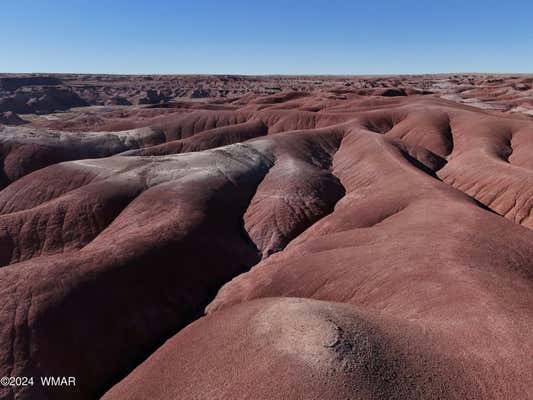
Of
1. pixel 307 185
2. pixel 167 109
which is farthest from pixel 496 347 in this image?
pixel 167 109

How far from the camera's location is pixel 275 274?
80.0 feet

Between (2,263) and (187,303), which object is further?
(2,263)

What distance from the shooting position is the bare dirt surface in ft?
44.4

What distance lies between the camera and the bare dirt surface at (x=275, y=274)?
44.4 ft

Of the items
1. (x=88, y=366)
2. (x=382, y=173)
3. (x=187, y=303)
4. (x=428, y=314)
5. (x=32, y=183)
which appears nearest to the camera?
(x=428, y=314)

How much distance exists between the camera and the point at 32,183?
4406 centimetres

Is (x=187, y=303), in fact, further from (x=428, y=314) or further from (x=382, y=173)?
(x=382, y=173)

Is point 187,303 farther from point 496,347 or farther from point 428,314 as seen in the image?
point 496,347

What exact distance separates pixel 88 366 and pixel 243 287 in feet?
30.8

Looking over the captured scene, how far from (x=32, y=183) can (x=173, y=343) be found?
33.1 meters

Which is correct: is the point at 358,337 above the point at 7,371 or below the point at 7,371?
above

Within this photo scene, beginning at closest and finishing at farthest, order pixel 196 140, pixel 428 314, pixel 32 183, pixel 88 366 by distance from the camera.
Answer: pixel 428 314
pixel 88 366
pixel 32 183
pixel 196 140

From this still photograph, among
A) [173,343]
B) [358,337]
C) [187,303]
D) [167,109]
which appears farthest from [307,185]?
[167,109]

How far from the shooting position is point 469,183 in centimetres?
4216
